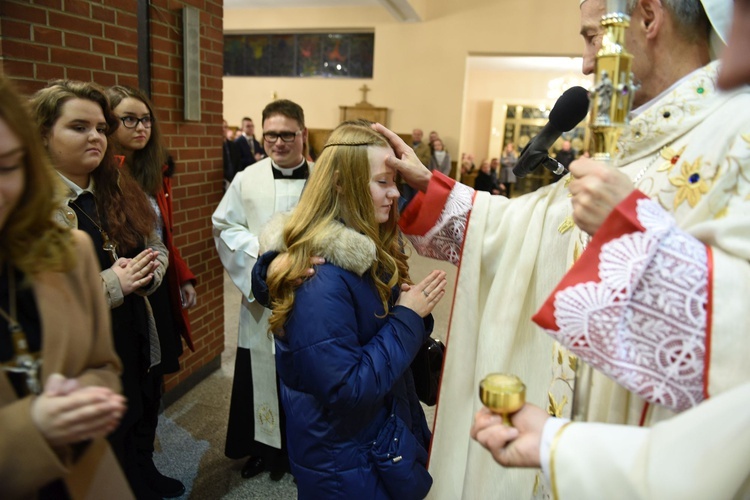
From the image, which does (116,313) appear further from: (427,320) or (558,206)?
(558,206)

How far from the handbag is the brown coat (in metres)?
1.07

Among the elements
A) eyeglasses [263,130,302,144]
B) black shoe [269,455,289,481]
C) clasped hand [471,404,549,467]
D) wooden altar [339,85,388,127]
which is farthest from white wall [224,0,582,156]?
clasped hand [471,404,549,467]

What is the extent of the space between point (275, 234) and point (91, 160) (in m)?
0.80

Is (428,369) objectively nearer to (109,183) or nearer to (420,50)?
(109,183)

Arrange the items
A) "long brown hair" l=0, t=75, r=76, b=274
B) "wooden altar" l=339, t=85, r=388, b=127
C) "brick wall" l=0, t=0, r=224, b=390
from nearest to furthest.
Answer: "long brown hair" l=0, t=75, r=76, b=274 → "brick wall" l=0, t=0, r=224, b=390 → "wooden altar" l=339, t=85, r=388, b=127

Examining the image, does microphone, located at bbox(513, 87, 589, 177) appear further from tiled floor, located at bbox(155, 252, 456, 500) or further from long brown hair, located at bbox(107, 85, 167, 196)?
tiled floor, located at bbox(155, 252, 456, 500)

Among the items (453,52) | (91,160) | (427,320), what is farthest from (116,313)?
(453,52)

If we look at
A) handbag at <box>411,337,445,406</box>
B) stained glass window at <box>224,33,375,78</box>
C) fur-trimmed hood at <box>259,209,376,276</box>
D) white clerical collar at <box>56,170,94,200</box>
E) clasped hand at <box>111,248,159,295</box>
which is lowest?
handbag at <box>411,337,445,406</box>

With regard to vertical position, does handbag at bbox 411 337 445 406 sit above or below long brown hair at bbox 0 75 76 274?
below

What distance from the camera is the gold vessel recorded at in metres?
0.84

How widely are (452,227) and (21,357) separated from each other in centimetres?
118

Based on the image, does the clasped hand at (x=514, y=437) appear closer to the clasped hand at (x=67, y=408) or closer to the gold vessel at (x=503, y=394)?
the gold vessel at (x=503, y=394)

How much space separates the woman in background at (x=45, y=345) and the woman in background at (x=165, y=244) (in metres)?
1.40

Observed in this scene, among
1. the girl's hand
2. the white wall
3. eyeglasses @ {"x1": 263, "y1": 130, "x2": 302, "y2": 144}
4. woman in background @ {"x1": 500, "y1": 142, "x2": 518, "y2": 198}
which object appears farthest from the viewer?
woman in background @ {"x1": 500, "y1": 142, "x2": 518, "y2": 198}
